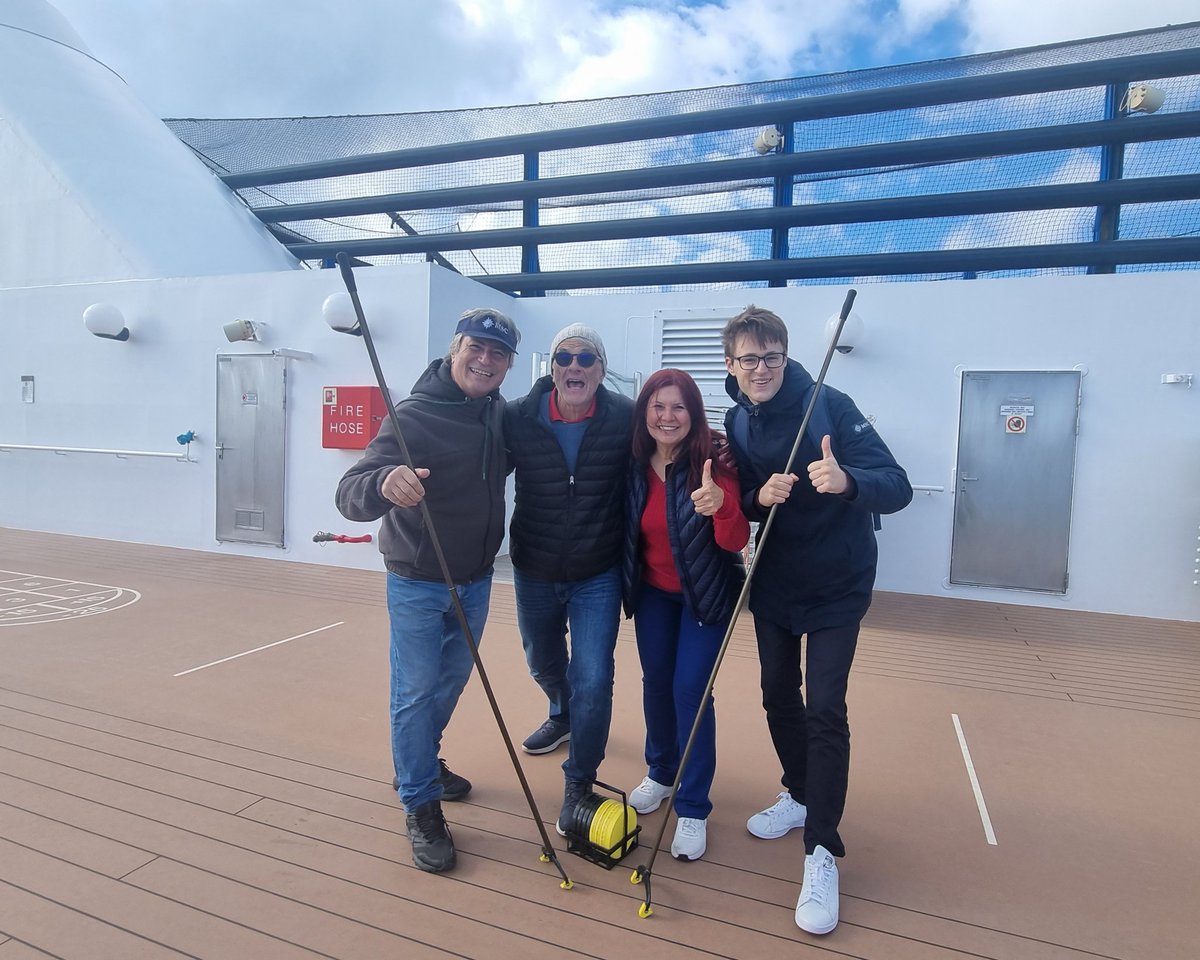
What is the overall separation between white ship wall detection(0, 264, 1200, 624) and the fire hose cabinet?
15 cm

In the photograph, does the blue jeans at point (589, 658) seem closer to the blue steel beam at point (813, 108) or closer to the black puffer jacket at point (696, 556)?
the black puffer jacket at point (696, 556)

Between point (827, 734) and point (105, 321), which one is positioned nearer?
point (827, 734)

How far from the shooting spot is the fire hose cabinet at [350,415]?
5.36 metres

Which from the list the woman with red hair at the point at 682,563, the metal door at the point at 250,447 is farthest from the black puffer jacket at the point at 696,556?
the metal door at the point at 250,447

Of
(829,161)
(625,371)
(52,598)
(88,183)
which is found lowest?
(52,598)

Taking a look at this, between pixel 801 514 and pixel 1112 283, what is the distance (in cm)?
428

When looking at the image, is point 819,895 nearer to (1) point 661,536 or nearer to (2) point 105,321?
(1) point 661,536

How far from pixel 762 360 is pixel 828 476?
0.33 m

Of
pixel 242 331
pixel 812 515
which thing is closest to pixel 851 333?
pixel 812 515

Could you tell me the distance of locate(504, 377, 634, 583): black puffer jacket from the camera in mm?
1921

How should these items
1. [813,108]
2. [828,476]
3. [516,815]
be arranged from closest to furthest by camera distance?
[828,476]
[516,815]
[813,108]

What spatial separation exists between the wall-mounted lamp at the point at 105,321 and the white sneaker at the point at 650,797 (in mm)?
6158

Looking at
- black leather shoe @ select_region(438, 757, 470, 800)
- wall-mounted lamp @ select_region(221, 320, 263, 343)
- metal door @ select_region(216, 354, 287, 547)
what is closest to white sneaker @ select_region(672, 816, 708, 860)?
black leather shoe @ select_region(438, 757, 470, 800)

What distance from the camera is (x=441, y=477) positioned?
1.86m
